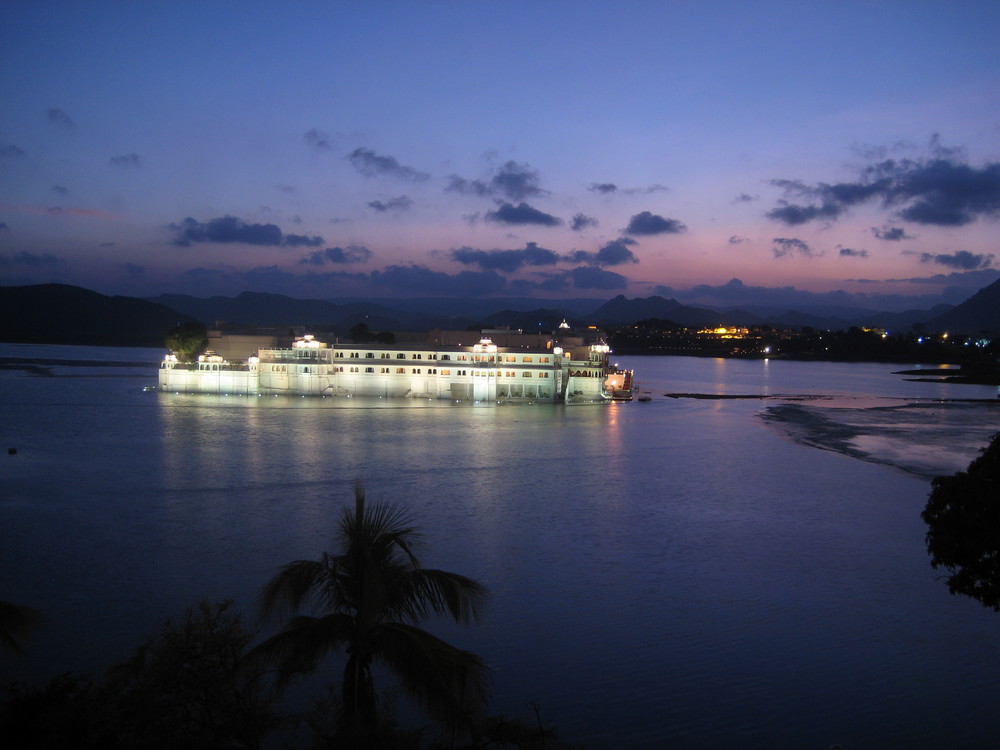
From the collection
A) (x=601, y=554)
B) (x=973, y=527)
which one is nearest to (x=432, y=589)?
(x=973, y=527)

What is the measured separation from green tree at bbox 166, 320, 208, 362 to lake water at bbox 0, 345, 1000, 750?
1821 centimetres

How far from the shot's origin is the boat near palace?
3756 centimetres

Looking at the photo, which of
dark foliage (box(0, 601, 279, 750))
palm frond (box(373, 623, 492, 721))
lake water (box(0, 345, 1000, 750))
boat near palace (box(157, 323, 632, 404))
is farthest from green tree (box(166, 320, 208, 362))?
palm frond (box(373, 623, 492, 721))

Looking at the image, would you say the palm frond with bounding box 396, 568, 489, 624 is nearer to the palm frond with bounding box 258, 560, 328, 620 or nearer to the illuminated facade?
the palm frond with bounding box 258, 560, 328, 620

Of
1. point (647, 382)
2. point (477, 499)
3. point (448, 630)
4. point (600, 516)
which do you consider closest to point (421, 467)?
point (477, 499)

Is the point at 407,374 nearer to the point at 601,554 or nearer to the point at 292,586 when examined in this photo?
the point at 601,554

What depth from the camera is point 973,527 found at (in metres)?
5.50

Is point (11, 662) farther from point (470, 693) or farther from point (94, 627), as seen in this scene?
point (470, 693)

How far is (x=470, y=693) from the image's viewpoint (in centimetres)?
375

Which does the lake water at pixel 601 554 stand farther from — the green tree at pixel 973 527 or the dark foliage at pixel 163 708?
the dark foliage at pixel 163 708

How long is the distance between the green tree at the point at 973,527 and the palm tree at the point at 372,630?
3599 mm

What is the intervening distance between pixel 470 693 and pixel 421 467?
1580 centimetres

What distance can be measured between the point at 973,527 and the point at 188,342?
45663 millimetres

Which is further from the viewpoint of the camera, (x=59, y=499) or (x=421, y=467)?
(x=421, y=467)
